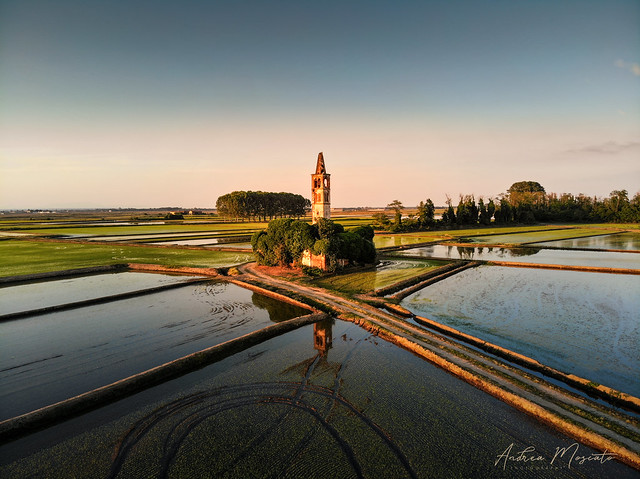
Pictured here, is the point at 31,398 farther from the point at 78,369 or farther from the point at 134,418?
the point at 134,418

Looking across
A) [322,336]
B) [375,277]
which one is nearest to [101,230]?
[375,277]

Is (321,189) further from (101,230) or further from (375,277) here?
(101,230)

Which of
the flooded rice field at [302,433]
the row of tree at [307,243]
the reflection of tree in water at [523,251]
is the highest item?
the row of tree at [307,243]

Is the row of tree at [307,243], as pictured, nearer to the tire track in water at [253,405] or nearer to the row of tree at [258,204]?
the tire track in water at [253,405]

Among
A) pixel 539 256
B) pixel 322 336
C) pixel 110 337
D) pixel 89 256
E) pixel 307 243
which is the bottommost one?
pixel 322 336

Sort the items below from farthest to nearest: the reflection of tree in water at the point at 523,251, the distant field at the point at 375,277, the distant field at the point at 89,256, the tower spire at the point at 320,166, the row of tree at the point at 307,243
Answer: the reflection of tree in water at the point at 523,251
the tower spire at the point at 320,166
the distant field at the point at 89,256
the row of tree at the point at 307,243
the distant field at the point at 375,277

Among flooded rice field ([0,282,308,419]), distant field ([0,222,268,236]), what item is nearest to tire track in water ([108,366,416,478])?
flooded rice field ([0,282,308,419])

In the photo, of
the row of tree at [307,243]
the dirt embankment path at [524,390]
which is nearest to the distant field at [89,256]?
the row of tree at [307,243]
